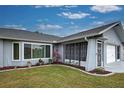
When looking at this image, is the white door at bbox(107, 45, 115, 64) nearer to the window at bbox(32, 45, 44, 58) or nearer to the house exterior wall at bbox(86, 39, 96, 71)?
the house exterior wall at bbox(86, 39, 96, 71)

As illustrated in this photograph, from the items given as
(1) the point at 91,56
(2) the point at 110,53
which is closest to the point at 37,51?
(1) the point at 91,56

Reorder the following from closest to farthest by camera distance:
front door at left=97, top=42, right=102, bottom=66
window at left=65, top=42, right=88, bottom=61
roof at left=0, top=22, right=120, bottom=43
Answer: roof at left=0, top=22, right=120, bottom=43
front door at left=97, top=42, right=102, bottom=66
window at left=65, top=42, right=88, bottom=61

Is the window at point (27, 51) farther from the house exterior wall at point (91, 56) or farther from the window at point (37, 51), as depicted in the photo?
the house exterior wall at point (91, 56)

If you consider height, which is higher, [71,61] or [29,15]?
[29,15]

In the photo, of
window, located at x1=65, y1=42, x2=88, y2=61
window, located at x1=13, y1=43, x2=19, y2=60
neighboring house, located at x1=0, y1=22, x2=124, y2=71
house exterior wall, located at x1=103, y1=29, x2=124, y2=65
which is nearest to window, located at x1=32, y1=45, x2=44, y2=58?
neighboring house, located at x1=0, y1=22, x2=124, y2=71

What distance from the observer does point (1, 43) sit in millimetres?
11445

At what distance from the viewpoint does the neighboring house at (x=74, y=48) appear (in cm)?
1059

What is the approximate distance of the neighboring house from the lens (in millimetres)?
10586

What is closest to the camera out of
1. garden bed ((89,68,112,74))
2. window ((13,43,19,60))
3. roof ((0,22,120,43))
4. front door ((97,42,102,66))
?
garden bed ((89,68,112,74))

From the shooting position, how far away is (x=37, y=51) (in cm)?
1366

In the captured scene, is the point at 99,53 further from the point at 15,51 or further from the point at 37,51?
the point at 15,51
